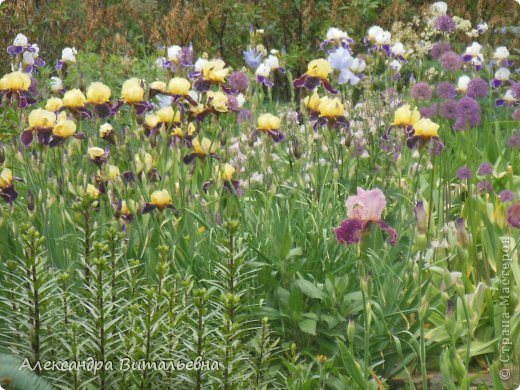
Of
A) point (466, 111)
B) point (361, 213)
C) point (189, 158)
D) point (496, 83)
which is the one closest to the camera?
point (361, 213)

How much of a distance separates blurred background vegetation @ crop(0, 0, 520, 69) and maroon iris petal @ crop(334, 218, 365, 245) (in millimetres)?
5854

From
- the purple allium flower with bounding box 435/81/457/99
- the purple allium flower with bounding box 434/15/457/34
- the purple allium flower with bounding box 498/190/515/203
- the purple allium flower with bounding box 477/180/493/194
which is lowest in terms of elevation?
the purple allium flower with bounding box 477/180/493/194

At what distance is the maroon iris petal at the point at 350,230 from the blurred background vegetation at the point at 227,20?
230 inches

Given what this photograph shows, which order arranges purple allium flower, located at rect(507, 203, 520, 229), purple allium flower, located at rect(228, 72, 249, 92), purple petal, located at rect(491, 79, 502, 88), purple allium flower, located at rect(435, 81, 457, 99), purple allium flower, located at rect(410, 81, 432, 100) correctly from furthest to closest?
1. purple petal, located at rect(491, 79, 502, 88)
2. purple allium flower, located at rect(228, 72, 249, 92)
3. purple allium flower, located at rect(410, 81, 432, 100)
4. purple allium flower, located at rect(435, 81, 457, 99)
5. purple allium flower, located at rect(507, 203, 520, 229)

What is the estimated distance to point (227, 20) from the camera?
8.91 m

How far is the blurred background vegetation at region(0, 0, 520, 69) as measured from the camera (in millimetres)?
8148

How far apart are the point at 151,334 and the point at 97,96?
4.85 feet

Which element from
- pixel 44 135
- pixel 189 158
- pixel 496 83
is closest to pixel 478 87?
pixel 496 83

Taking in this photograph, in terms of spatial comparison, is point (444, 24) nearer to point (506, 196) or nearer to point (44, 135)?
point (506, 196)

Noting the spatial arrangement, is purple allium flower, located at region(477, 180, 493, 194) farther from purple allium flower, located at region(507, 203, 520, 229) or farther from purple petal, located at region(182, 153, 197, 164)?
purple petal, located at region(182, 153, 197, 164)

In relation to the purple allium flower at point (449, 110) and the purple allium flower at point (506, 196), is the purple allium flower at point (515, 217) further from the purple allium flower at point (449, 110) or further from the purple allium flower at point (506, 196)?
the purple allium flower at point (449, 110)

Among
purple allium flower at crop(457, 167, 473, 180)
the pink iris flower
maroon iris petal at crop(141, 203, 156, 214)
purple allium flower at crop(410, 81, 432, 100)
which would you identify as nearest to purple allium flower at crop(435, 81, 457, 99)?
purple allium flower at crop(410, 81, 432, 100)

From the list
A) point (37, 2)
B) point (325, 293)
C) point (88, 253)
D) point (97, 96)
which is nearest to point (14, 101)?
point (97, 96)

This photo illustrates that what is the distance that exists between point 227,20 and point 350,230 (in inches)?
276
